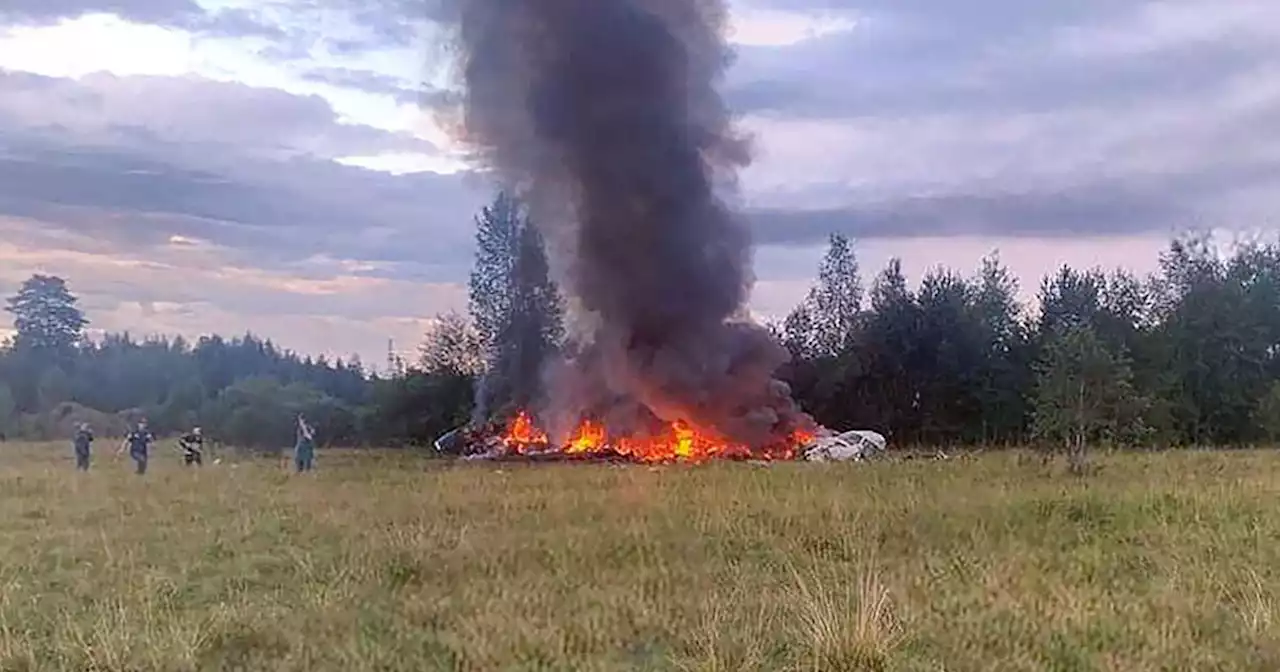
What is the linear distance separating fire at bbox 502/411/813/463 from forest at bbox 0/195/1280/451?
5802 mm

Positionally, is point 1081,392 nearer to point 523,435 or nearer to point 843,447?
point 843,447

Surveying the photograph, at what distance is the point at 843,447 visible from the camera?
36.9 metres

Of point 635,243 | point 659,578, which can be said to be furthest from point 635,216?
point 659,578

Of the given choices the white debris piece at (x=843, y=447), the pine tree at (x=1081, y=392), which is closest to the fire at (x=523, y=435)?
the white debris piece at (x=843, y=447)

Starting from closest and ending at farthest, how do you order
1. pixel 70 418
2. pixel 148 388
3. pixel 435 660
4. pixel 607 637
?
pixel 435 660 → pixel 607 637 → pixel 70 418 → pixel 148 388

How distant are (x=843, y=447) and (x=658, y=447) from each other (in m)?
6.72

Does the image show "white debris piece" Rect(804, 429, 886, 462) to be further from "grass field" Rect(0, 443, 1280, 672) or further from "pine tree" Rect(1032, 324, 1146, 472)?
"grass field" Rect(0, 443, 1280, 672)

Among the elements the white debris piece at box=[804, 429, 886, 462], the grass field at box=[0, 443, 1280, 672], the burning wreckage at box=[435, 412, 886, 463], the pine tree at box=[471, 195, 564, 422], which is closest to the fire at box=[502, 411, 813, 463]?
the burning wreckage at box=[435, 412, 886, 463]

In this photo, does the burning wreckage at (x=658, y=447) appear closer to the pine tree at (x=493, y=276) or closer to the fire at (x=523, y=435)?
the fire at (x=523, y=435)

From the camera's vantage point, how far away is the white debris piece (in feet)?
116

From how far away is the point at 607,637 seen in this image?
349 inches

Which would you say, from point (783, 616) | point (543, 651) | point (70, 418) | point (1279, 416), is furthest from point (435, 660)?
point (70, 418)

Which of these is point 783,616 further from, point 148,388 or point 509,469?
point 148,388

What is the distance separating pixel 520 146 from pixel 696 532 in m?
27.3
